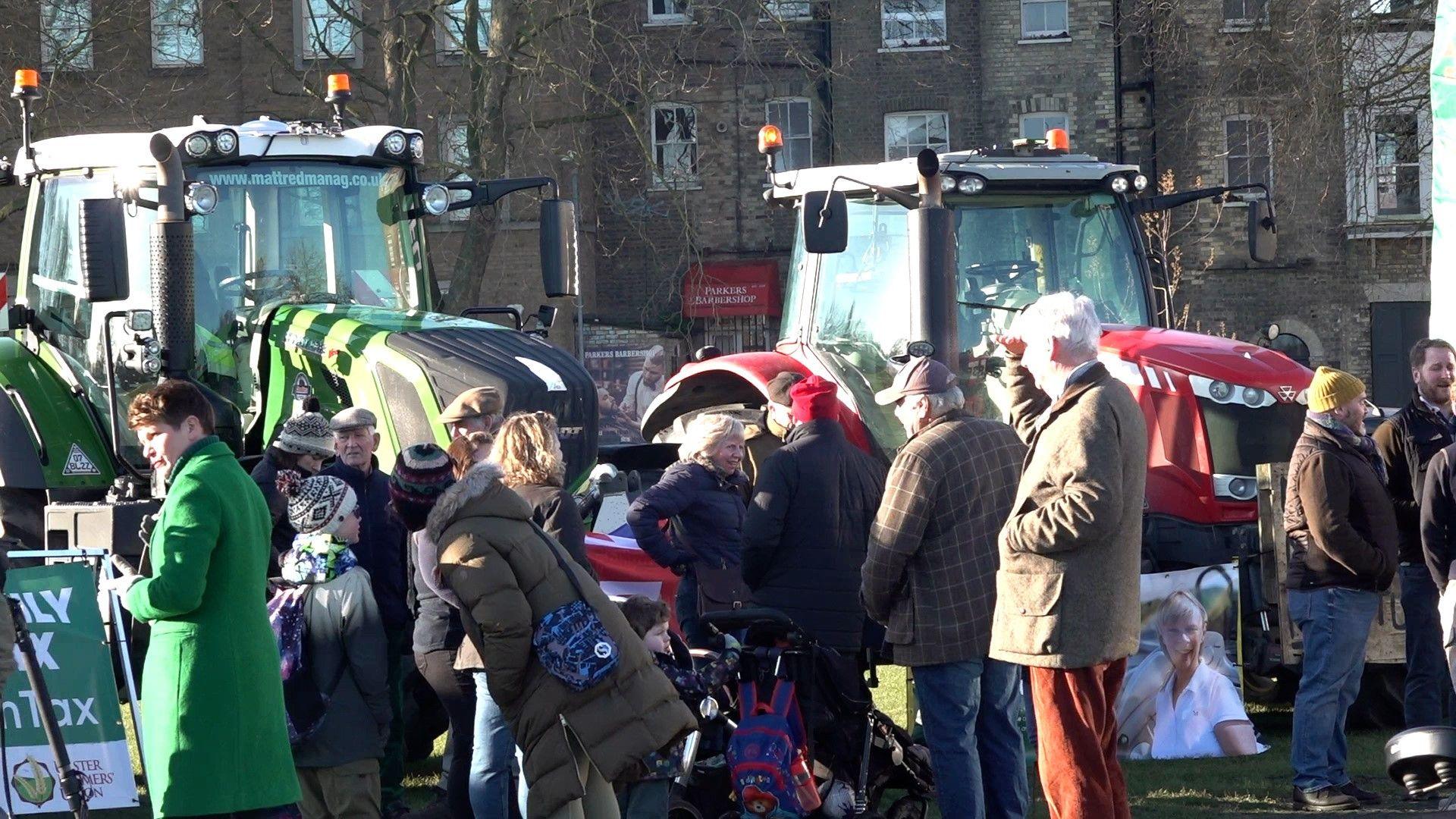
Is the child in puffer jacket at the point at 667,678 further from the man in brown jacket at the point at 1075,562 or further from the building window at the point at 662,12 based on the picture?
the building window at the point at 662,12

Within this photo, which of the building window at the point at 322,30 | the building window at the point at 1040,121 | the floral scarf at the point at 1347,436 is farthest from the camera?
the building window at the point at 1040,121

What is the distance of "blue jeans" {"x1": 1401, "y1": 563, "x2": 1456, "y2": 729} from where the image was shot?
8.47m

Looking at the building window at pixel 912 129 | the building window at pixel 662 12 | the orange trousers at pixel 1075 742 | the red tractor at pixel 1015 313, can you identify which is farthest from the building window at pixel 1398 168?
the orange trousers at pixel 1075 742

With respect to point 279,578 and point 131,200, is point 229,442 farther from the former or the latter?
point 279,578

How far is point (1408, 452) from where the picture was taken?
28.3ft

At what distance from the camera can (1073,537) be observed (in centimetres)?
554

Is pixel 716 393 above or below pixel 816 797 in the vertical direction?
above

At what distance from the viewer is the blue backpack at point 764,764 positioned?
21.8 feet

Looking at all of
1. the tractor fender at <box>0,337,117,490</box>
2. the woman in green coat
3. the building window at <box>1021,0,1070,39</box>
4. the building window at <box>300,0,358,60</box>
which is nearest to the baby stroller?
the woman in green coat

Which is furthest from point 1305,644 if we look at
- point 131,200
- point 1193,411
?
point 131,200

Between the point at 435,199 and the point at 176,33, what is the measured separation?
19745 millimetres

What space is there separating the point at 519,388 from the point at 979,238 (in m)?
3.02

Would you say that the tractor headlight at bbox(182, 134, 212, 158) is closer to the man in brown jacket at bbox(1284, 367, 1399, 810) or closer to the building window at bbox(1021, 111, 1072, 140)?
the man in brown jacket at bbox(1284, 367, 1399, 810)

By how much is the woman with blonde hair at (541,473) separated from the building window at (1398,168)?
78.6 ft
